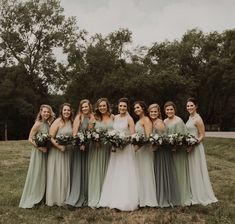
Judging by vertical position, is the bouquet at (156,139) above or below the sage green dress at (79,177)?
above

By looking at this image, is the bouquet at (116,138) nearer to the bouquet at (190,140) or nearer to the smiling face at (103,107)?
the smiling face at (103,107)

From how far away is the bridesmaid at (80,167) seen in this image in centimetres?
949

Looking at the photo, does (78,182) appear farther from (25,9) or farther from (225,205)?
(25,9)

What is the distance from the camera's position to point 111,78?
43.4m

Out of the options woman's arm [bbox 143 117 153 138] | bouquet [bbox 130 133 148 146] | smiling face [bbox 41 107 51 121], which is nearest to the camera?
bouquet [bbox 130 133 148 146]

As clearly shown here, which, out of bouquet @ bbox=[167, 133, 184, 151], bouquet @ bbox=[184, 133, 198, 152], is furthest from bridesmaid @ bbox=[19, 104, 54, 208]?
bouquet @ bbox=[184, 133, 198, 152]

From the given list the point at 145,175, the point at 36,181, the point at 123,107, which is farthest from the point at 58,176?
the point at 123,107

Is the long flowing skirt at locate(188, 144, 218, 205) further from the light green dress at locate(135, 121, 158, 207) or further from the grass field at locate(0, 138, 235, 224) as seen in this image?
the light green dress at locate(135, 121, 158, 207)

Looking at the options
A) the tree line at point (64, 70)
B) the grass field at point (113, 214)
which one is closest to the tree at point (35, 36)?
the tree line at point (64, 70)

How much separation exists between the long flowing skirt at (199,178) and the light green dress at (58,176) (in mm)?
2930

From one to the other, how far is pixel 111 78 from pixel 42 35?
A: 974 centimetres

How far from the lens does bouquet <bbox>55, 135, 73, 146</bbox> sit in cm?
936

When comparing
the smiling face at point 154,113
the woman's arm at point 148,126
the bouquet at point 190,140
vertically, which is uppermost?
the smiling face at point 154,113

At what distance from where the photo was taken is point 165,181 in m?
9.47
